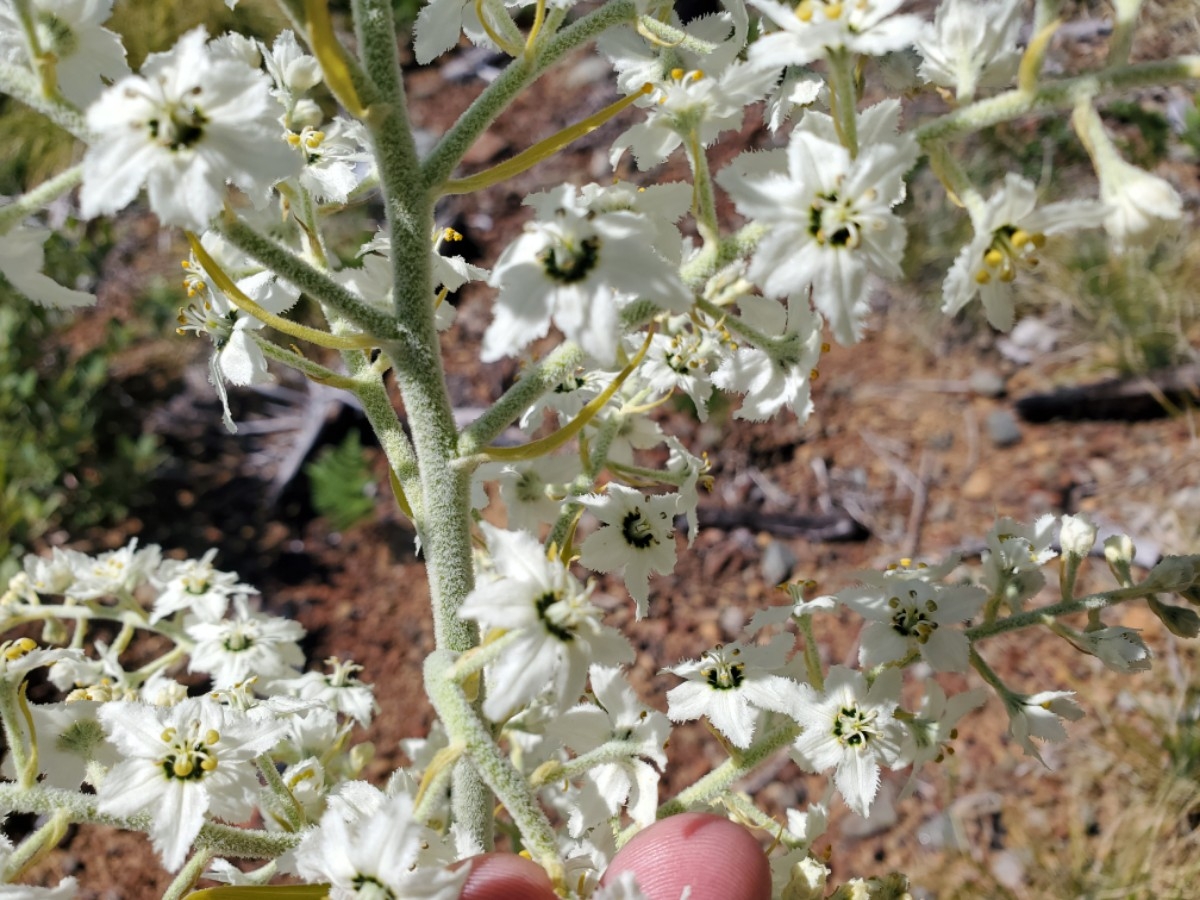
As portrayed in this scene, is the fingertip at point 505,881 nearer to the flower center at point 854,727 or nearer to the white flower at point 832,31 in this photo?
the flower center at point 854,727

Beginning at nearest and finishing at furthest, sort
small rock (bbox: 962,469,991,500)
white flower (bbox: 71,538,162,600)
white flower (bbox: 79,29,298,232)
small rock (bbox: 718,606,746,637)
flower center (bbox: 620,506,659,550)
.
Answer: white flower (bbox: 79,29,298,232), flower center (bbox: 620,506,659,550), white flower (bbox: 71,538,162,600), small rock (bbox: 718,606,746,637), small rock (bbox: 962,469,991,500)

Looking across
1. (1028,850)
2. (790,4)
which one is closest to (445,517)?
(790,4)

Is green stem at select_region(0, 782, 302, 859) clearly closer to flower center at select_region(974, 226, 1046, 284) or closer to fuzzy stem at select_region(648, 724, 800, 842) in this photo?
fuzzy stem at select_region(648, 724, 800, 842)

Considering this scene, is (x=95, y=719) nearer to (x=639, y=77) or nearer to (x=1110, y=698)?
(x=639, y=77)

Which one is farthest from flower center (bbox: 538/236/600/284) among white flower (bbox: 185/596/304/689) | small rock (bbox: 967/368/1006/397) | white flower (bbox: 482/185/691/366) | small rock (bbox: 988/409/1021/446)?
small rock (bbox: 967/368/1006/397)

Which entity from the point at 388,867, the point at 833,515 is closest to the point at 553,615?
the point at 388,867

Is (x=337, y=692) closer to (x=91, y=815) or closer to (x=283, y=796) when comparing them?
(x=283, y=796)
